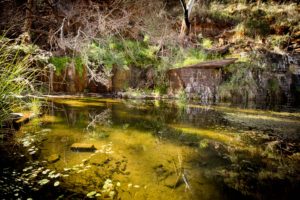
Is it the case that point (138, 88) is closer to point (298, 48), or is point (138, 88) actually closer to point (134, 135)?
point (134, 135)

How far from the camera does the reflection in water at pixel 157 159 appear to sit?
198 centimetres

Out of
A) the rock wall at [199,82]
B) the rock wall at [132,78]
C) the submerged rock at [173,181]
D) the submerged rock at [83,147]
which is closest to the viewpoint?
the submerged rock at [173,181]

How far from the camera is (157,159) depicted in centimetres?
267

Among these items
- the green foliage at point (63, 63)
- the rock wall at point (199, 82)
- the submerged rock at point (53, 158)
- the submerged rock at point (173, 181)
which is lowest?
the submerged rock at point (173, 181)

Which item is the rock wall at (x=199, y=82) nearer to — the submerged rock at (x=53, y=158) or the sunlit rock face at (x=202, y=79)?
the sunlit rock face at (x=202, y=79)

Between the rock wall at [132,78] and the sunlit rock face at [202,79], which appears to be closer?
the sunlit rock face at [202,79]

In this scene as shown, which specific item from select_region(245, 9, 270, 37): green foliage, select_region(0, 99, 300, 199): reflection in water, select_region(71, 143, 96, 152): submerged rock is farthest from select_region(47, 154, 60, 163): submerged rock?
select_region(245, 9, 270, 37): green foliage

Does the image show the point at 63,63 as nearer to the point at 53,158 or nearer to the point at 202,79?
the point at 202,79

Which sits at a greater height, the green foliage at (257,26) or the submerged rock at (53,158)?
the green foliage at (257,26)

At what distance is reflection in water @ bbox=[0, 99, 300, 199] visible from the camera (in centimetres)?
198


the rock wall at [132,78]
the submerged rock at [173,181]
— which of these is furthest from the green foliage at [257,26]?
the submerged rock at [173,181]

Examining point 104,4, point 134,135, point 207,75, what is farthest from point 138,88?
point 134,135

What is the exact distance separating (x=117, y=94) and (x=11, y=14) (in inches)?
160

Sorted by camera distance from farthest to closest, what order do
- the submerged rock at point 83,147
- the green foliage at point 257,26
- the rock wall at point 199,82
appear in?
the green foliage at point 257,26
the rock wall at point 199,82
the submerged rock at point 83,147
